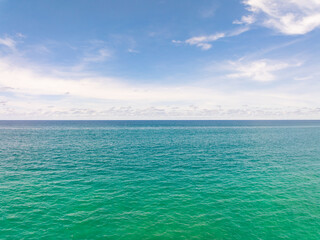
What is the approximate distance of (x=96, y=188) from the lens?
33.2 m

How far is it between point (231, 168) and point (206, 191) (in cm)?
1652

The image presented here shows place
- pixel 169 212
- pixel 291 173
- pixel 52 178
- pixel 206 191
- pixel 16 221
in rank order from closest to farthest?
1. pixel 16 221
2. pixel 169 212
3. pixel 206 191
4. pixel 52 178
5. pixel 291 173

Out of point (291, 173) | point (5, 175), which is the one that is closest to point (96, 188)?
point (5, 175)

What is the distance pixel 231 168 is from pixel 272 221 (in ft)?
73.0

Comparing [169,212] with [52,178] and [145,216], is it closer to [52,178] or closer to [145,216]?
[145,216]

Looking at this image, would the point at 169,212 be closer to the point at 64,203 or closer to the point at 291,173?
the point at 64,203

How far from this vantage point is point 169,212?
2556 cm

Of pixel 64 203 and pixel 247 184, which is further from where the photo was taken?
pixel 247 184

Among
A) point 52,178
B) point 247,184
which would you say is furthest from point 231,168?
point 52,178

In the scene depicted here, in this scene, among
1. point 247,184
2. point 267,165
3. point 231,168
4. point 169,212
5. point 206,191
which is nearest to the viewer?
point 169,212

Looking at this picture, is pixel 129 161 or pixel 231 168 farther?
pixel 129 161

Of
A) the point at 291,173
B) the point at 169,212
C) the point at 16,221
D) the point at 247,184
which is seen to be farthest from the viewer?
the point at 291,173

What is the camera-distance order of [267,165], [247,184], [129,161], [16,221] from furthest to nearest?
[129,161], [267,165], [247,184], [16,221]

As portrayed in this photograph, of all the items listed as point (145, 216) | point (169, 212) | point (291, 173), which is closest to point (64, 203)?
point (145, 216)
